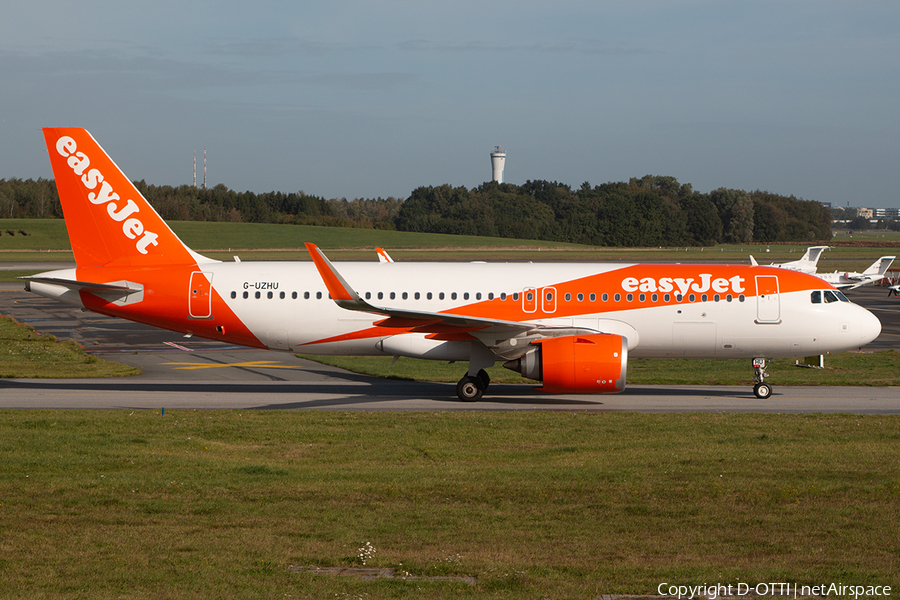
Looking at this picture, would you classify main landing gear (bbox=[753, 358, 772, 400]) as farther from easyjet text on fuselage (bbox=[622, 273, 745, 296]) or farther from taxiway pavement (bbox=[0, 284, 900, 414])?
easyjet text on fuselage (bbox=[622, 273, 745, 296])

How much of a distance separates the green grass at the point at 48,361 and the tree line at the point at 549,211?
448ft

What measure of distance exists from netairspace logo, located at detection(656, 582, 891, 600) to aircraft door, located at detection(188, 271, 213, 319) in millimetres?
17943

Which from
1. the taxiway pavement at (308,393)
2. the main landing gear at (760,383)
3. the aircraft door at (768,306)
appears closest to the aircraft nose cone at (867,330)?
the taxiway pavement at (308,393)

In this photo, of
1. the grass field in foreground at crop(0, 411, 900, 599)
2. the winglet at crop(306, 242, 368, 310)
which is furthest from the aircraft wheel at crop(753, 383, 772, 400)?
the winglet at crop(306, 242, 368, 310)

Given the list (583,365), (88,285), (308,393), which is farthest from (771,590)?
(88,285)

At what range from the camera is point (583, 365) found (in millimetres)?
21188

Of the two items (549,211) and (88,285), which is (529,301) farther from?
(549,211)

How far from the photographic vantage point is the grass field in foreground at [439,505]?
8.31 meters

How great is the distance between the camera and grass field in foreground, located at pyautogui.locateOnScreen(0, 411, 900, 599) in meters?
8.31

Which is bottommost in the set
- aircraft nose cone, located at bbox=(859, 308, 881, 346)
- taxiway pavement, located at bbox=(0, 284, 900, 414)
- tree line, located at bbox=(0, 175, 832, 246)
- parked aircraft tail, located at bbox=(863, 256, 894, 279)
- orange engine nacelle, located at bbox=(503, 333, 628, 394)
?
taxiway pavement, located at bbox=(0, 284, 900, 414)

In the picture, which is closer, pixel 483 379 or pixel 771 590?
pixel 771 590

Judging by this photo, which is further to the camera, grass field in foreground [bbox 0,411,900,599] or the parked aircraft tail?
the parked aircraft tail

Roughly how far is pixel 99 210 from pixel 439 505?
16653mm

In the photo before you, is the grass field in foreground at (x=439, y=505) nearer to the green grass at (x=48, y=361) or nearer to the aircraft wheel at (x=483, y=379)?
the aircraft wheel at (x=483, y=379)
